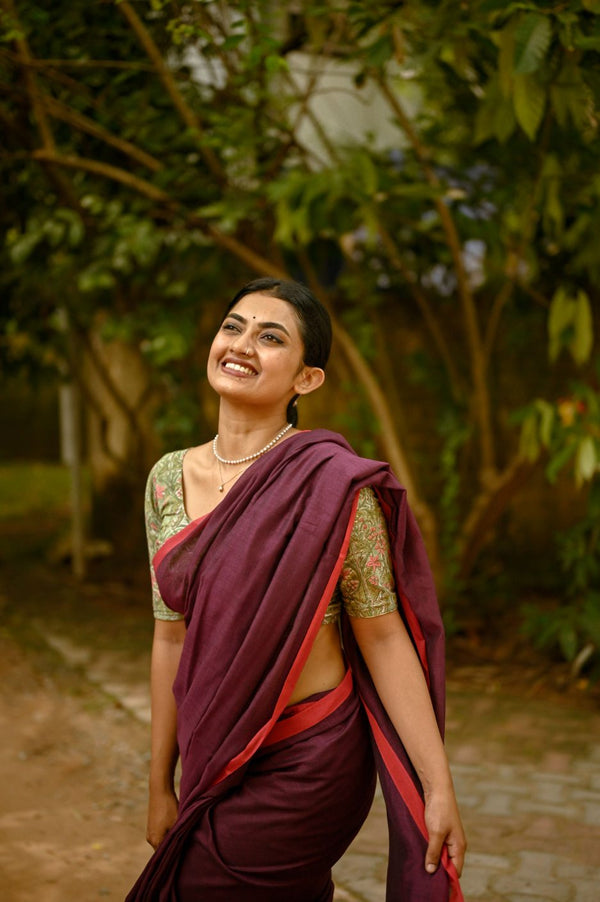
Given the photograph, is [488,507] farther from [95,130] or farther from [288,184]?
[95,130]

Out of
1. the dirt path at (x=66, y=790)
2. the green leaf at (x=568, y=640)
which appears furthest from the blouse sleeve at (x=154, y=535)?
the green leaf at (x=568, y=640)

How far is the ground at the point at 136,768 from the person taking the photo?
3209 mm

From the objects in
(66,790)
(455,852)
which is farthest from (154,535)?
(66,790)

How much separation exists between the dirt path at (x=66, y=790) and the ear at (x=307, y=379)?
178cm

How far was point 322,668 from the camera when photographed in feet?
6.97

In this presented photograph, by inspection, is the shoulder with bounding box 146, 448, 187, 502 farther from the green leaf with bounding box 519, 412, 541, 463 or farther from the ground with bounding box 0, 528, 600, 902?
the green leaf with bounding box 519, 412, 541, 463

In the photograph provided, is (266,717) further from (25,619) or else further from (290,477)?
(25,619)

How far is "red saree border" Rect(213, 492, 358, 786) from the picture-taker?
6.42ft

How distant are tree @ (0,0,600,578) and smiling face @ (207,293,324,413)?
1.54 m

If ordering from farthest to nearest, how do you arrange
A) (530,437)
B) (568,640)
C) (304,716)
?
(568,640), (530,437), (304,716)

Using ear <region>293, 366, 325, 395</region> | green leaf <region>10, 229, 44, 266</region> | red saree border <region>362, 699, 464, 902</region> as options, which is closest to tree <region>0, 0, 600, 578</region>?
green leaf <region>10, 229, 44, 266</region>

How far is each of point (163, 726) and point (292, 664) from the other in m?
0.48

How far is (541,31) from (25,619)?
4.66 metres

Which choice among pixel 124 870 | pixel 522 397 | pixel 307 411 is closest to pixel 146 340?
pixel 307 411
